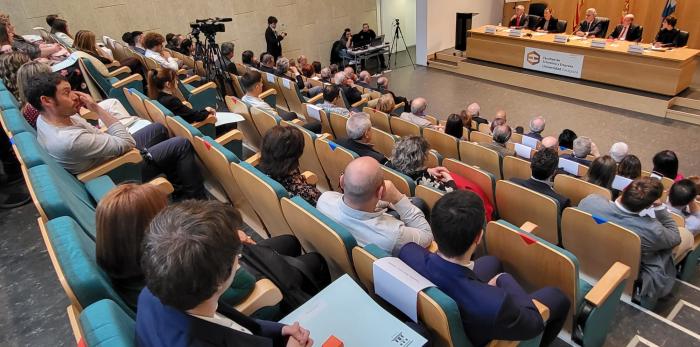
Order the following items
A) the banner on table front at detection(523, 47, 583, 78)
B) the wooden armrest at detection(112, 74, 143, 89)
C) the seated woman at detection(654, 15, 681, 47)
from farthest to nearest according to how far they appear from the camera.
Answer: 1. the banner on table front at detection(523, 47, 583, 78)
2. the seated woman at detection(654, 15, 681, 47)
3. the wooden armrest at detection(112, 74, 143, 89)

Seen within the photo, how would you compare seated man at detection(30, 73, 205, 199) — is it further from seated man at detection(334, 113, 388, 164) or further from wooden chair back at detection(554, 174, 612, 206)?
wooden chair back at detection(554, 174, 612, 206)

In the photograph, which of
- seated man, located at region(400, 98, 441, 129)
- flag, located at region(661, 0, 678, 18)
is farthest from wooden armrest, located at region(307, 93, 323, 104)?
flag, located at region(661, 0, 678, 18)

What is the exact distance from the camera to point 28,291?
2406 mm

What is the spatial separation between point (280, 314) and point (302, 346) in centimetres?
43

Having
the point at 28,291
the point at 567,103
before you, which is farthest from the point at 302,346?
the point at 567,103

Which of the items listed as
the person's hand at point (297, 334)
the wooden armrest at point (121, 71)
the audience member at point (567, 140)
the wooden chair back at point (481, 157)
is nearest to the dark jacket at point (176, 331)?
the person's hand at point (297, 334)

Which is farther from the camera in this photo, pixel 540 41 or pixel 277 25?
pixel 277 25

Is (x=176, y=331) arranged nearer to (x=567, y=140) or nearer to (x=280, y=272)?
(x=280, y=272)

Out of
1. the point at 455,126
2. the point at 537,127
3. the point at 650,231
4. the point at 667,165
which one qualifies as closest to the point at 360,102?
the point at 455,126

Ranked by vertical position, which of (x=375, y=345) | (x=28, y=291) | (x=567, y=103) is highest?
(x=375, y=345)

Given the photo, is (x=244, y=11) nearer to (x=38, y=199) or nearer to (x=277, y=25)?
(x=277, y=25)

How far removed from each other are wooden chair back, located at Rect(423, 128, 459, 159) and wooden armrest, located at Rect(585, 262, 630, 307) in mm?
1895

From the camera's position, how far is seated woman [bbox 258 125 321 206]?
2.33 meters

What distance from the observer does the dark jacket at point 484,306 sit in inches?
55.3
